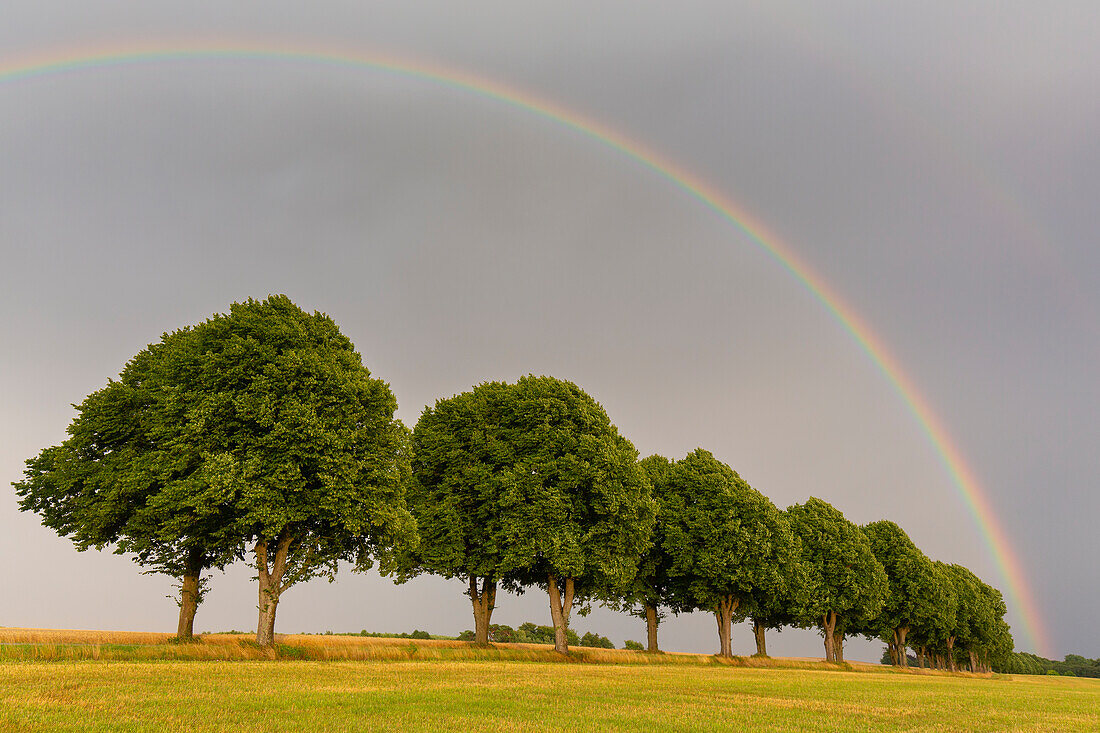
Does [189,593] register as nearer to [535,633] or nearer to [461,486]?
[461,486]

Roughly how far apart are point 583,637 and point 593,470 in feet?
266

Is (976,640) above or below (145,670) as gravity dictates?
below

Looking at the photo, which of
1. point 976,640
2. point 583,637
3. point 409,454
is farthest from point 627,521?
point 976,640

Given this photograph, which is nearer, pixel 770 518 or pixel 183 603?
pixel 183 603

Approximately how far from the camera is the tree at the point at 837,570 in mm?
84125

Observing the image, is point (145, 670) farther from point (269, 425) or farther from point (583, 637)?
point (583, 637)

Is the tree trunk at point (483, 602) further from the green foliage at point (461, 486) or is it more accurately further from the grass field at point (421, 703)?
the grass field at point (421, 703)

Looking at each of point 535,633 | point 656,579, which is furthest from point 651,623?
point 535,633

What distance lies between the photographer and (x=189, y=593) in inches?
1767

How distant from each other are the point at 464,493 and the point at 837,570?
55.1 m

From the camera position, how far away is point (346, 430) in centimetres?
4047

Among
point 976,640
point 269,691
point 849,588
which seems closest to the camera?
point 269,691

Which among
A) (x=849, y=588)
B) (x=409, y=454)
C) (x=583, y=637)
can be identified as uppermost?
(x=409, y=454)

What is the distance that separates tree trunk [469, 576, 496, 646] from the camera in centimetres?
5550
